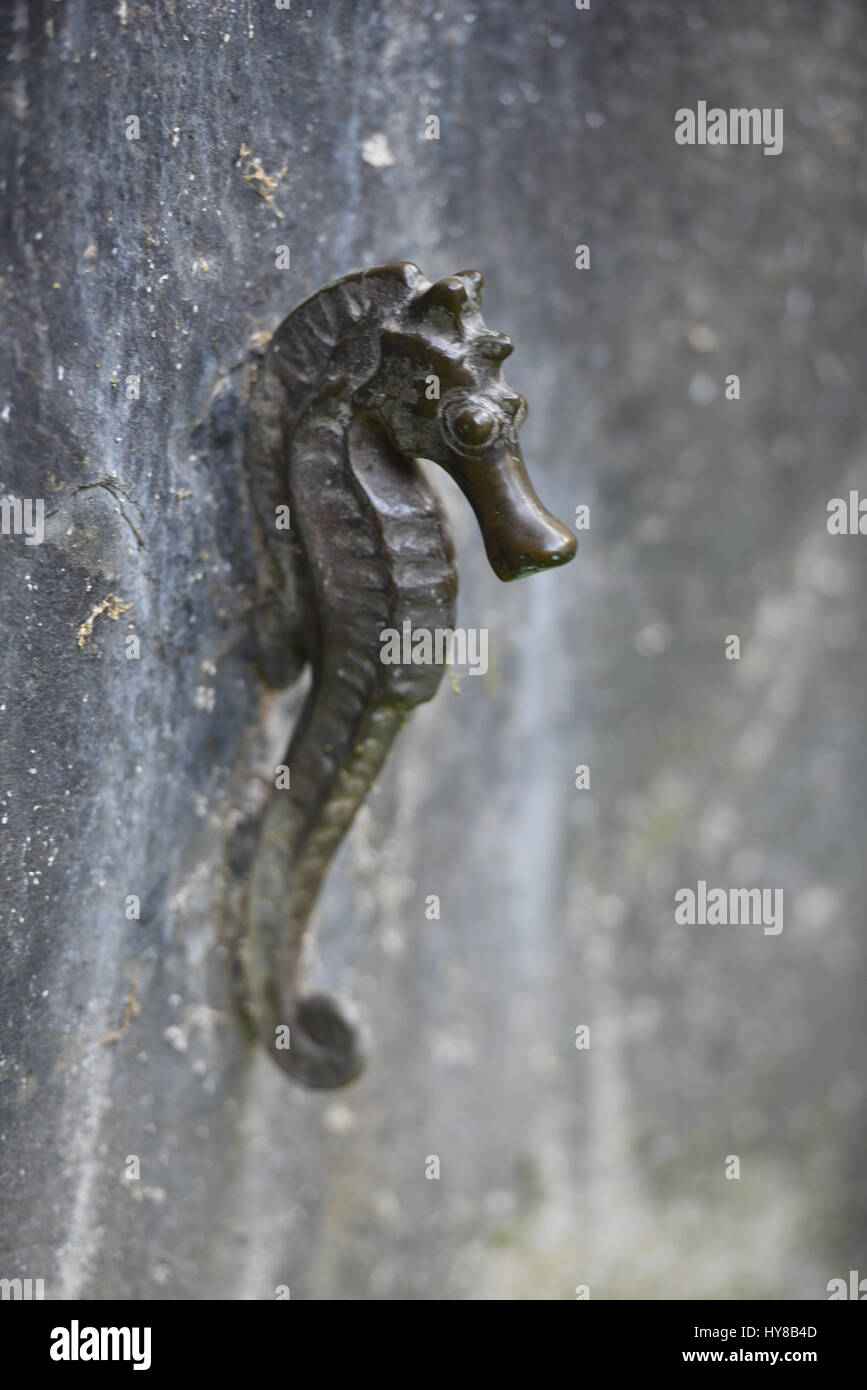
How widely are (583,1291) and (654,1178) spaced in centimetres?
15

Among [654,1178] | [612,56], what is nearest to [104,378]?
[612,56]

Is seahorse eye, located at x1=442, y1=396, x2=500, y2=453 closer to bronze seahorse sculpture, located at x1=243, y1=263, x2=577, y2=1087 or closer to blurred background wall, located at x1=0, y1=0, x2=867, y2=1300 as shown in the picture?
bronze seahorse sculpture, located at x1=243, y1=263, x2=577, y2=1087

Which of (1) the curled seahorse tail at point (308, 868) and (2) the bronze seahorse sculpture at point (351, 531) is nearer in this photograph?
(2) the bronze seahorse sculpture at point (351, 531)

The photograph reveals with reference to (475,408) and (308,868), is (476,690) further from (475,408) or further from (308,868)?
(475,408)

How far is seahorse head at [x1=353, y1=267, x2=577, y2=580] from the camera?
2.39 ft

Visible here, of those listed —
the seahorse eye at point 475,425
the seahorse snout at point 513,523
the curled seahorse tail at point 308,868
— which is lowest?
the curled seahorse tail at point 308,868

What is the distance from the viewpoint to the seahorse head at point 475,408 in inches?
28.7

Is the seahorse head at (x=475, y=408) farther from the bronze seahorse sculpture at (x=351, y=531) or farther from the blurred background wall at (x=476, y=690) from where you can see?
the blurred background wall at (x=476, y=690)

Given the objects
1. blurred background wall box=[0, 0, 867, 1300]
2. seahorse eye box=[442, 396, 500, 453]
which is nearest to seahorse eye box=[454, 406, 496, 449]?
seahorse eye box=[442, 396, 500, 453]

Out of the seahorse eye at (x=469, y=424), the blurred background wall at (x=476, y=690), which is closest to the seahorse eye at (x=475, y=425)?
the seahorse eye at (x=469, y=424)

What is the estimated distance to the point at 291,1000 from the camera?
937 millimetres

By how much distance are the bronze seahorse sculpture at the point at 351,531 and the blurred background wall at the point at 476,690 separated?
0.11 feet

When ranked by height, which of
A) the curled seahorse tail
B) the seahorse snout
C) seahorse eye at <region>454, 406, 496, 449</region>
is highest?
Result: seahorse eye at <region>454, 406, 496, 449</region>

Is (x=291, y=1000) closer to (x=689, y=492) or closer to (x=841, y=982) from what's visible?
(x=689, y=492)
